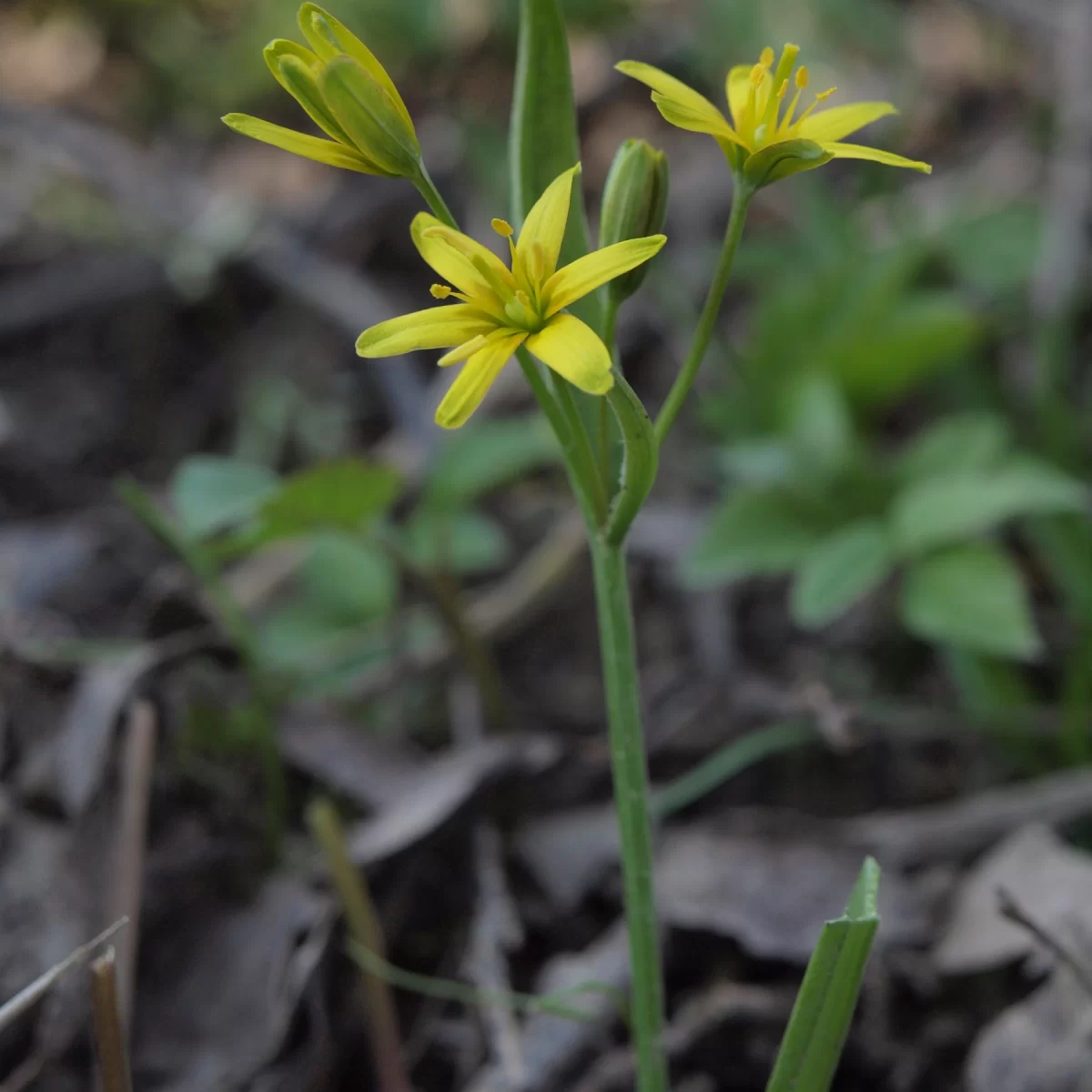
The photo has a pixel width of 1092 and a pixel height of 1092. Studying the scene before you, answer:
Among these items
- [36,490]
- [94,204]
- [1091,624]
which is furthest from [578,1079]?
[94,204]

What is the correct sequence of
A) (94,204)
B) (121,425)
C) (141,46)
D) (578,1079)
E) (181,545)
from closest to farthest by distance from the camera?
(578,1079)
(181,545)
(121,425)
(94,204)
(141,46)

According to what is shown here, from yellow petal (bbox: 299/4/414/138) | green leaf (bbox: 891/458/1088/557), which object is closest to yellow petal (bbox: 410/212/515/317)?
yellow petal (bbox: 299/4/414/138)

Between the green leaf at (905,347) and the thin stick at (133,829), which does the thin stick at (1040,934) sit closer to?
the thin stick at (133,829)

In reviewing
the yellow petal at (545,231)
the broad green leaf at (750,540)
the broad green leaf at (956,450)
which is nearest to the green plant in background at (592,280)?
the yellow petal at (545,231)

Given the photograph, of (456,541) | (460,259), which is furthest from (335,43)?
(456,541)

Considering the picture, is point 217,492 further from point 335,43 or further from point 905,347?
point 905,347

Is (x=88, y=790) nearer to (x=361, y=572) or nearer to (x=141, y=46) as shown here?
(x=361, y=572)

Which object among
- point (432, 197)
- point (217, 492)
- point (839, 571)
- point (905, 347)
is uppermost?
point (432, 197)
